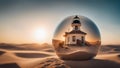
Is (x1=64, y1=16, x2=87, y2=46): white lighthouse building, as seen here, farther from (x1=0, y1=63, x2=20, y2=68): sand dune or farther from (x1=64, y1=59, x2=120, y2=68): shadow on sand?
(x1=0, y1=63, x2=20, y2=68): sand dune

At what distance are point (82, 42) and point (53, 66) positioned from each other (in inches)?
74.2

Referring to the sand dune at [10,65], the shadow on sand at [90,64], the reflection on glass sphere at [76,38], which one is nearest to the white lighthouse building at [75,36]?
the reflection on glass sphere at [76,38]

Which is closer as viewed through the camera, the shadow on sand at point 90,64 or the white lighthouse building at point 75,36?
the white lighthouse building at point 75,36

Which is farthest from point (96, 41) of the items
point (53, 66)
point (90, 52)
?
point (53, 66)

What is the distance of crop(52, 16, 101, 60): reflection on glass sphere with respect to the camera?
35.3 feet

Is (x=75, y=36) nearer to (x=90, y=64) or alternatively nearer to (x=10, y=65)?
(x=90, y=64)

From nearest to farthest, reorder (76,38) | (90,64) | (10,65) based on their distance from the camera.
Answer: (76,38)
(90,64)
(10,65)

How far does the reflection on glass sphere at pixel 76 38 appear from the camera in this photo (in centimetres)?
1077

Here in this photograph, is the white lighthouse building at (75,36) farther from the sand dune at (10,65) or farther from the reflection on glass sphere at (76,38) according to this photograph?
the sand dune at (10,65)

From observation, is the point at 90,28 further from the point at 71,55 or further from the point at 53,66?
the point at 53,66

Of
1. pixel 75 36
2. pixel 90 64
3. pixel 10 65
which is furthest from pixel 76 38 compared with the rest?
pixel 10 65

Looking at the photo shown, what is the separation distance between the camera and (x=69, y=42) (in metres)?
10.8

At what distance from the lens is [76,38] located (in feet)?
35.6

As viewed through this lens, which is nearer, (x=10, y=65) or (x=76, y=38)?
(x=76, y=38)
